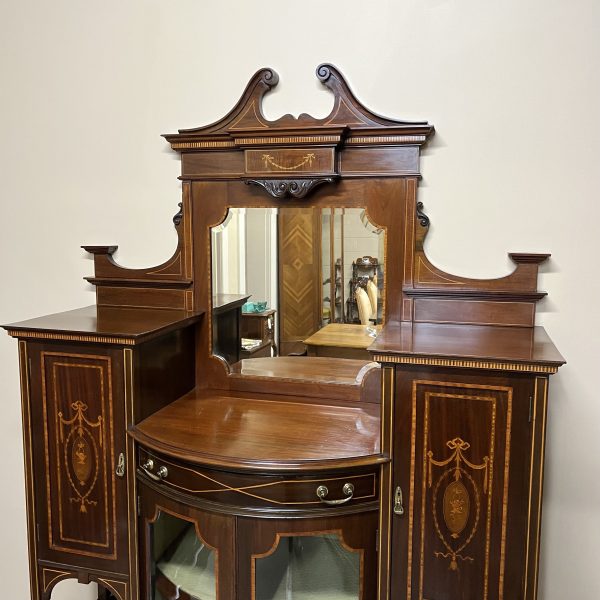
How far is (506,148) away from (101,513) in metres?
1.60

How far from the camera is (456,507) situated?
61.7 inches

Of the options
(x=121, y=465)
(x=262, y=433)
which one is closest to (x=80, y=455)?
(x=121, y=465)

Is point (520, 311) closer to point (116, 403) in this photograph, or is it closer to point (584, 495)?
point (584, 495)

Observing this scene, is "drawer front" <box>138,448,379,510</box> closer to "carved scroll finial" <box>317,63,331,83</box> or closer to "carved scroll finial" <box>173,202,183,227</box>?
"carved scroll finial" <box>173,202,183,227</box>

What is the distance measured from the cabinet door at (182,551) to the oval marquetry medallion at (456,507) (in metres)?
0.54

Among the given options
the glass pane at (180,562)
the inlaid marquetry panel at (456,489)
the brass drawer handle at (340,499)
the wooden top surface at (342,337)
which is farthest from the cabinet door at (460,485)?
the glass pane at (180,562)

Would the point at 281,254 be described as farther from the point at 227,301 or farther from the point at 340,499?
the point at 340,499

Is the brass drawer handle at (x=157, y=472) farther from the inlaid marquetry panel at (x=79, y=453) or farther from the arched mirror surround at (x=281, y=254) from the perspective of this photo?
the arched mirror surround at (x=281, y=254)

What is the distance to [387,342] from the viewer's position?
1.65m

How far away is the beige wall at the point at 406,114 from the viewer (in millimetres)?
1821

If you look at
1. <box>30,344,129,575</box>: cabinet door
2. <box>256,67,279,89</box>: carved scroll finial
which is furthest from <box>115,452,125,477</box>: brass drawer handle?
<box>256,67,279,89</box>: carved scroll finial

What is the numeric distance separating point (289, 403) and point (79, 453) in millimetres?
641

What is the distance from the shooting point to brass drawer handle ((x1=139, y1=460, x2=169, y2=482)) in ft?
5.62

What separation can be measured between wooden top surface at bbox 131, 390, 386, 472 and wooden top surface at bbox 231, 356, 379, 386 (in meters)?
0.08
